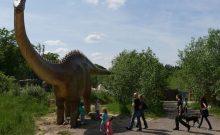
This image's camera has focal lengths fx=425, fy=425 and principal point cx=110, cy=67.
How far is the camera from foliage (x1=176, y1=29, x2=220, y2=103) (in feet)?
90.0

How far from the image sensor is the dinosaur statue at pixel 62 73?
13438 millimetres

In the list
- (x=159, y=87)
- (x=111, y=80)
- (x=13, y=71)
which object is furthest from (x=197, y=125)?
(x=13, y=71)

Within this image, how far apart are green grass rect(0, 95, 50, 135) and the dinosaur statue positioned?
144 cm

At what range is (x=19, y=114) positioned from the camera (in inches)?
663

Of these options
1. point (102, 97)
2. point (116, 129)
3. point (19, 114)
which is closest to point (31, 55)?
point (19, 114)

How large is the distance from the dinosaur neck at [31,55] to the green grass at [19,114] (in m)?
1.90

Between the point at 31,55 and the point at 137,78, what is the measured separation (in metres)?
12.8

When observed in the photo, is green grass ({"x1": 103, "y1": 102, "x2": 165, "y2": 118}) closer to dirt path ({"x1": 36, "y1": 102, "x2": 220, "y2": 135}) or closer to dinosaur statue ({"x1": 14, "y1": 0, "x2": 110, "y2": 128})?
dirt path ({"x1": 36, "y1": 102, "x2": 220, "y2": 135})

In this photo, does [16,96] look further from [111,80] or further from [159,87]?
[159,87]

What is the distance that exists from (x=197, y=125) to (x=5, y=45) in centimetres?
4048

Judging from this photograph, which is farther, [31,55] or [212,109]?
[212,109]

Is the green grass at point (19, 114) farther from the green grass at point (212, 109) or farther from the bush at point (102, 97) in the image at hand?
the green grass at point (212, 109)

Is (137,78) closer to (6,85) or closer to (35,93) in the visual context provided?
(35,93)

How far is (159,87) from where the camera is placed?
2458 cm
